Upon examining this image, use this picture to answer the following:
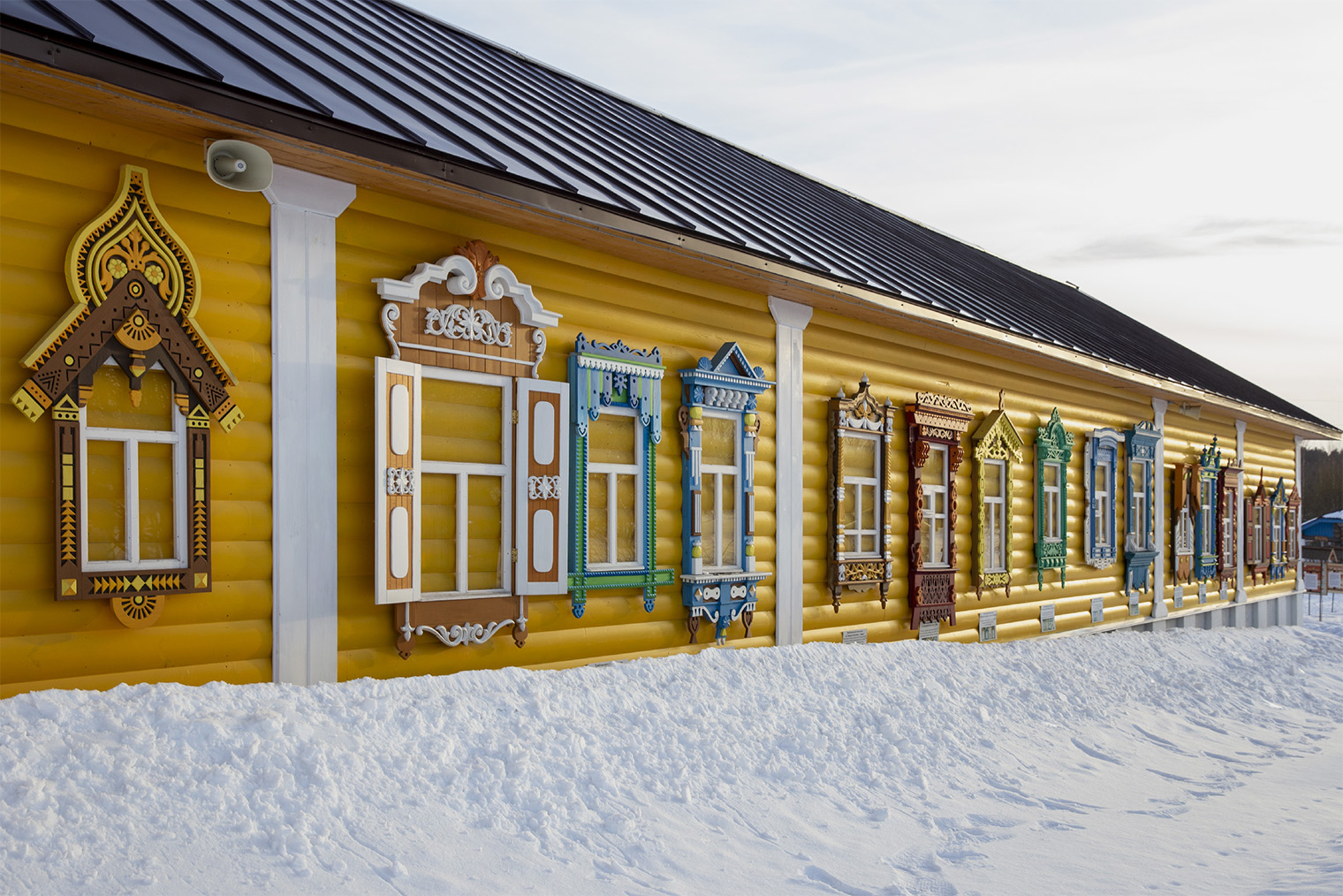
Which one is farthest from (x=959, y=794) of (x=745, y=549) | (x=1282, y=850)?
(x=745, y=549)

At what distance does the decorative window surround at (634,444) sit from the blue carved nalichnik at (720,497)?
27 centimetres

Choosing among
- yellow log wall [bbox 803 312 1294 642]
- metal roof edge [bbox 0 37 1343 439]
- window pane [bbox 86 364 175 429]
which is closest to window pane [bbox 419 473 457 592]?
window pane [bbox 86 364 175 429]

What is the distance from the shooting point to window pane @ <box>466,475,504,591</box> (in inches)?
238

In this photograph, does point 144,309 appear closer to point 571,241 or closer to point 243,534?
point 243,534

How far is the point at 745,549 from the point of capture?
782 cm

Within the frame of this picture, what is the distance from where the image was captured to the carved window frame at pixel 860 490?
28.9 ft

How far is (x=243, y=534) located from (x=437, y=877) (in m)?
2.02

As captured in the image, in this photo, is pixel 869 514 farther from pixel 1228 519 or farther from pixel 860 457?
pixel 1228 519

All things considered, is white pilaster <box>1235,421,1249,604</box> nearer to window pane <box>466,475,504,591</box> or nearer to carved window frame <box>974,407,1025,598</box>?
carved window frame <box>974,407,1025,598</box>

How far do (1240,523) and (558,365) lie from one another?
15.6 metres

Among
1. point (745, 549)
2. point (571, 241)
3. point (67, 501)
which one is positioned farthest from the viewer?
point (745, 549)

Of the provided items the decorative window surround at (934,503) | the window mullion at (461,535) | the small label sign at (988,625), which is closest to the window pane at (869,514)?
the decorative window surround at (934,503)

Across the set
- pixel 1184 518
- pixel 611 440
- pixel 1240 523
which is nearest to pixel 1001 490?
pixel 1184 518

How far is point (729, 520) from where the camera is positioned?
309 inches
